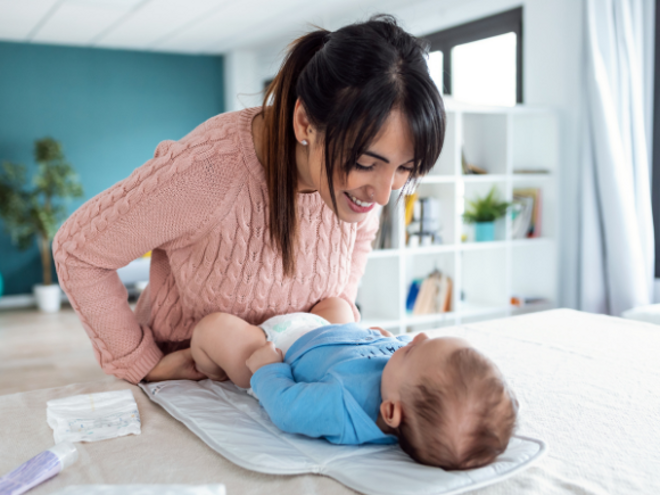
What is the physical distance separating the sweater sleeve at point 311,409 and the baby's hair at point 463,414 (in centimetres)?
12

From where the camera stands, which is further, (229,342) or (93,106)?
(93,106)

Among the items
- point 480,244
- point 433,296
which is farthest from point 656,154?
point 433,296

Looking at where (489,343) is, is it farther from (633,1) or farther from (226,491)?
(633,1)

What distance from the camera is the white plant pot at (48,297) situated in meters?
4.96

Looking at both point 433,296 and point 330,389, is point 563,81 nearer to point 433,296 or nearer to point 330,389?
point 433,296

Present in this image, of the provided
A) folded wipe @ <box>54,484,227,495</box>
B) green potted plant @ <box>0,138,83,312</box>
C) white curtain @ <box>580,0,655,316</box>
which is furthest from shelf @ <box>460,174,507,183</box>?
green potted plant @ <box>0,138,83,312</box>

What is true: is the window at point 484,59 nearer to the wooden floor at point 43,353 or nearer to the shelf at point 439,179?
the shelf at point 439,179

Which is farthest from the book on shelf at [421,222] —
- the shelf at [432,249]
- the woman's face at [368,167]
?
the woman's face at [368,167]

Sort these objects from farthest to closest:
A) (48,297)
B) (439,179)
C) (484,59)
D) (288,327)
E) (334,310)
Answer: (48,297)
(484,59)
(439,179)
(334,310)
(288,327)

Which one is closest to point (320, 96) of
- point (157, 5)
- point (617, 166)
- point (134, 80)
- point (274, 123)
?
point (274, 123)

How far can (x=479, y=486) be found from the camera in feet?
2.43

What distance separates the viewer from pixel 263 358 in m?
1.05

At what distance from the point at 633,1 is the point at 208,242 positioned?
287 cm

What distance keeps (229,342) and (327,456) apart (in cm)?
35
